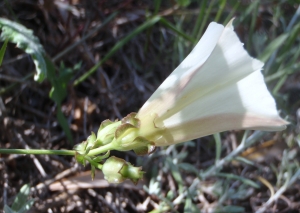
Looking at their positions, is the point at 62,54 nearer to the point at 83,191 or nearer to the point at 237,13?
the point at 83,191

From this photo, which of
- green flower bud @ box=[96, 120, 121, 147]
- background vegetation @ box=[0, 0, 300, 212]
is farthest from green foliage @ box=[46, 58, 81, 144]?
green flower bud @ box=[96, 120, 121, 147]

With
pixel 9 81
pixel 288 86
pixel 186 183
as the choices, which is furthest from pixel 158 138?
pixel 288 86

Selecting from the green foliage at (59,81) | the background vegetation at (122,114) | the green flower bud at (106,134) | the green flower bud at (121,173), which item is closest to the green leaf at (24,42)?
the background vegetation at (122,114)

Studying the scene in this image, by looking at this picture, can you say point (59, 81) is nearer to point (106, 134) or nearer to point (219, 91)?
point (106, 134)

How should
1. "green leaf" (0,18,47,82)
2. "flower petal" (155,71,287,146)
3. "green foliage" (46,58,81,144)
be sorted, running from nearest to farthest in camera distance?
"flower petal" (155,71,287,146), "green leaf" (0,18,47,82), "green foliage" (46,58,81,144)

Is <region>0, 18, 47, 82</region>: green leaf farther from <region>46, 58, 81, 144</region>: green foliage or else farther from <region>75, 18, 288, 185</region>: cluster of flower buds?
<region>75, 18, 288, 185</region>: cluster of flower buds

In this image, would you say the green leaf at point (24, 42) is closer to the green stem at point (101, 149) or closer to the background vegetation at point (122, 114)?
the background vegetation at point (122, 114)
